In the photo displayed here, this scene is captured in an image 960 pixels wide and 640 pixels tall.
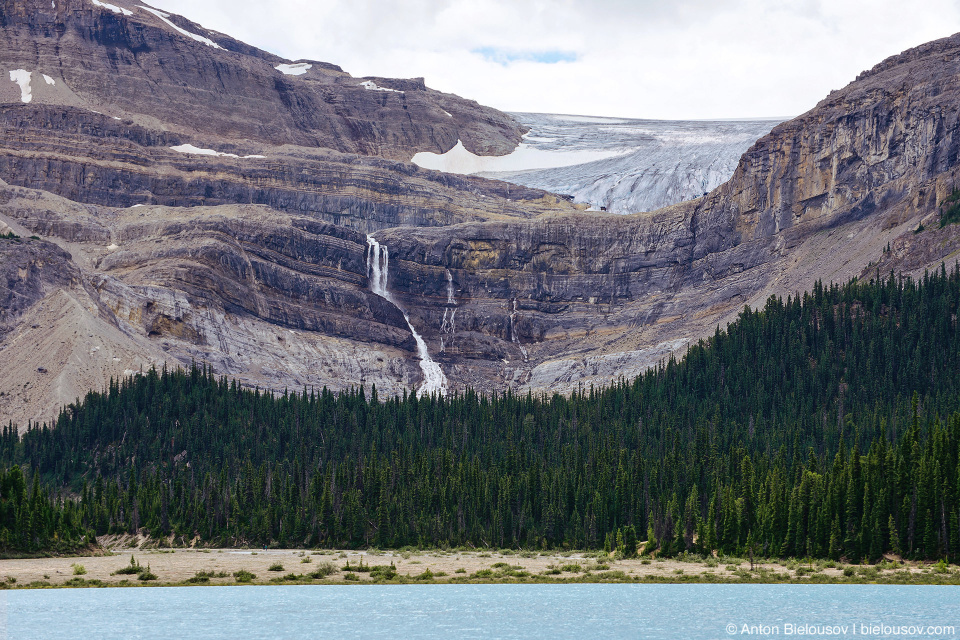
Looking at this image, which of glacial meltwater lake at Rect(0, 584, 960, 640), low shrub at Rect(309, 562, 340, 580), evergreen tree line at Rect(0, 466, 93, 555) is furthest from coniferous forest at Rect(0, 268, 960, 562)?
low shrub at Rect(309, 562, 340, 580)

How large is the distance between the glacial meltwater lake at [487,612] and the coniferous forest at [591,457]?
56.5 feet

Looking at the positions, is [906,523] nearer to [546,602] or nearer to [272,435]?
[546,602]

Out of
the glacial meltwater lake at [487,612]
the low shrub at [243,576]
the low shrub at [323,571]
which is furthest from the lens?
the low shrub at [323,571]

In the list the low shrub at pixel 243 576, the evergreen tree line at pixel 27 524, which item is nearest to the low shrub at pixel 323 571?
the low shrub at pixel 243 576

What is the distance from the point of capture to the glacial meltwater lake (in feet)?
159

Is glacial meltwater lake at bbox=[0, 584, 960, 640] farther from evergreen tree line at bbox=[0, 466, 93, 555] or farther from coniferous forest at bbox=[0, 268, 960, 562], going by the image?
evergreen tree line at bbox=[0, 466, 93, 555]

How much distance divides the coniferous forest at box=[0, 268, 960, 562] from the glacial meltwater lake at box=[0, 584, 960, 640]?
17.2 metres

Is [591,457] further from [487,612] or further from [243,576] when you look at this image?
[487,612]

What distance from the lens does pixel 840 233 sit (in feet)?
626

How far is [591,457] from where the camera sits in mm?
115375

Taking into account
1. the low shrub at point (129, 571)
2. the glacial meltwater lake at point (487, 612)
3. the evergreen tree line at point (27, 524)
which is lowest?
the glacial meltwater lake at point (487, 612)

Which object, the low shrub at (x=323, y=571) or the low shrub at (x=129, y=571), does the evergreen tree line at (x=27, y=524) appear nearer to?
the low shrub at (x=129, y=571)

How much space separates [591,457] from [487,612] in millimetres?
60664

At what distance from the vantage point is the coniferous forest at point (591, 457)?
82.1 m
